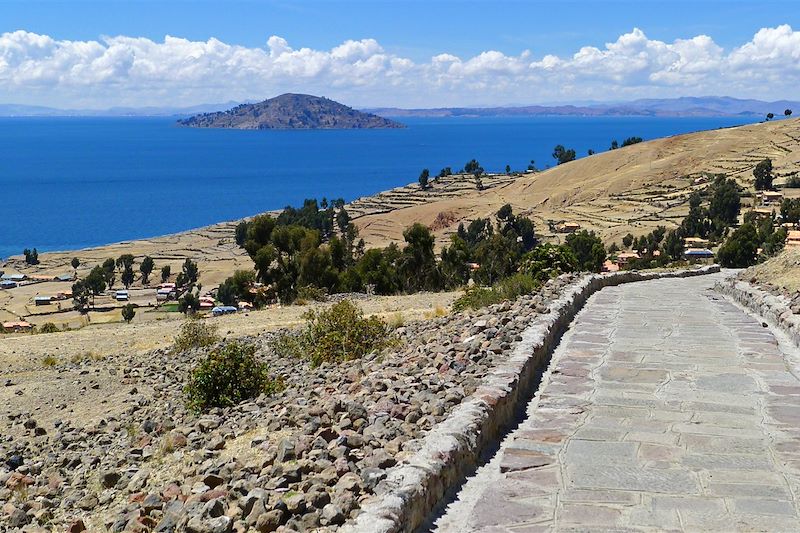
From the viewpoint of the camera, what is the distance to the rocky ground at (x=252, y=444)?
5.01 m

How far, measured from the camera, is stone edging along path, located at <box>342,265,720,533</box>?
174 inches

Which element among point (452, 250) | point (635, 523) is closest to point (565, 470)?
point (635, 523)

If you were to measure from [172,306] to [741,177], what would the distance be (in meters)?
65.5

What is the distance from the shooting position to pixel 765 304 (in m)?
13.1

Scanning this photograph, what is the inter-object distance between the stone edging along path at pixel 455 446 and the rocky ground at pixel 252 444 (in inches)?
6.6

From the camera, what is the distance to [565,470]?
5.77 metres

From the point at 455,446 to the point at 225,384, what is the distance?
6.67m

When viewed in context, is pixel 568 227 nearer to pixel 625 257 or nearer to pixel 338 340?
pixel 625 257

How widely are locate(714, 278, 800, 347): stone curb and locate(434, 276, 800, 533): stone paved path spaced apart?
457mm

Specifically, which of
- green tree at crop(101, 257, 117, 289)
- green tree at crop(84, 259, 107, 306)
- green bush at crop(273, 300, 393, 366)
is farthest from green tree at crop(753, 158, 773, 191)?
green bush at crop(273, 300, 393, 366)

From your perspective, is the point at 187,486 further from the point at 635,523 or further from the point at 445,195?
the point at 445,195

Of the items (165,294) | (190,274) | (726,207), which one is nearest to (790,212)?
(726,207)

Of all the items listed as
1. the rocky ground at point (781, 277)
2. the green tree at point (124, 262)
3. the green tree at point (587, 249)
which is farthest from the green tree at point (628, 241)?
the rocky ground at point (781, 277)

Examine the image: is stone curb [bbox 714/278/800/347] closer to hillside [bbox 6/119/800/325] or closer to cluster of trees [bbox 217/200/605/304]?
cluster of trees [bbox 217/200/605/304]
